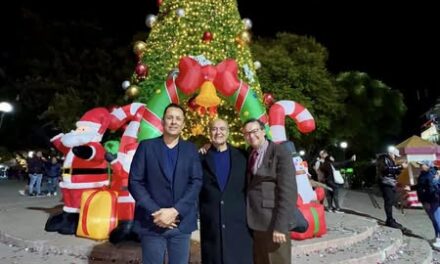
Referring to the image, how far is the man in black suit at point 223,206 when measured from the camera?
338cm

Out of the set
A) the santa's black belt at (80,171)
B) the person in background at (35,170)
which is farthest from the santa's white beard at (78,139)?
the person in background at (35,170)

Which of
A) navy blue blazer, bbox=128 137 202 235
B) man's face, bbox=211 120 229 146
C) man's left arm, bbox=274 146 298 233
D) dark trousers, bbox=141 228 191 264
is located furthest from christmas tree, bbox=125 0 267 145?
dark trousers, bbox=141 228 191 264

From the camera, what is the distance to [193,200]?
3.25 metres

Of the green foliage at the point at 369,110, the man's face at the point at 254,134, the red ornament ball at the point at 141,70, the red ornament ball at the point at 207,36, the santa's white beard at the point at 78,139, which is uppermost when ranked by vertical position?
the green foliage at the point at 369,110

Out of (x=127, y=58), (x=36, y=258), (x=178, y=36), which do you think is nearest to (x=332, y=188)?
(x=178, y=36)

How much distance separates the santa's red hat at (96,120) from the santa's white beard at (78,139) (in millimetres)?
231

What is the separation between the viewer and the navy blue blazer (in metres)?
3.18

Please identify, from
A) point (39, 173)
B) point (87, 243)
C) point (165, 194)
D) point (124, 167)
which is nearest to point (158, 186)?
point (165, 194)

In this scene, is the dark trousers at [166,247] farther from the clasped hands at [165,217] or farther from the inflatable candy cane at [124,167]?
the inflatable candy cane at [124,167]

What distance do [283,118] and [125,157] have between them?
2.54 metres

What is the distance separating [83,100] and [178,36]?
14089 mm

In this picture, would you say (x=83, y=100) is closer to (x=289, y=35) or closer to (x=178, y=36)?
(x=289, y=35)

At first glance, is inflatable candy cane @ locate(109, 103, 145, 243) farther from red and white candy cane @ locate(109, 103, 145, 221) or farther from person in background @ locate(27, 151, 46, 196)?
person in background @ locate(27, 151, 46, 196)

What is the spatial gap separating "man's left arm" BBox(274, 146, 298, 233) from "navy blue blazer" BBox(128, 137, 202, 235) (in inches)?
25.2
